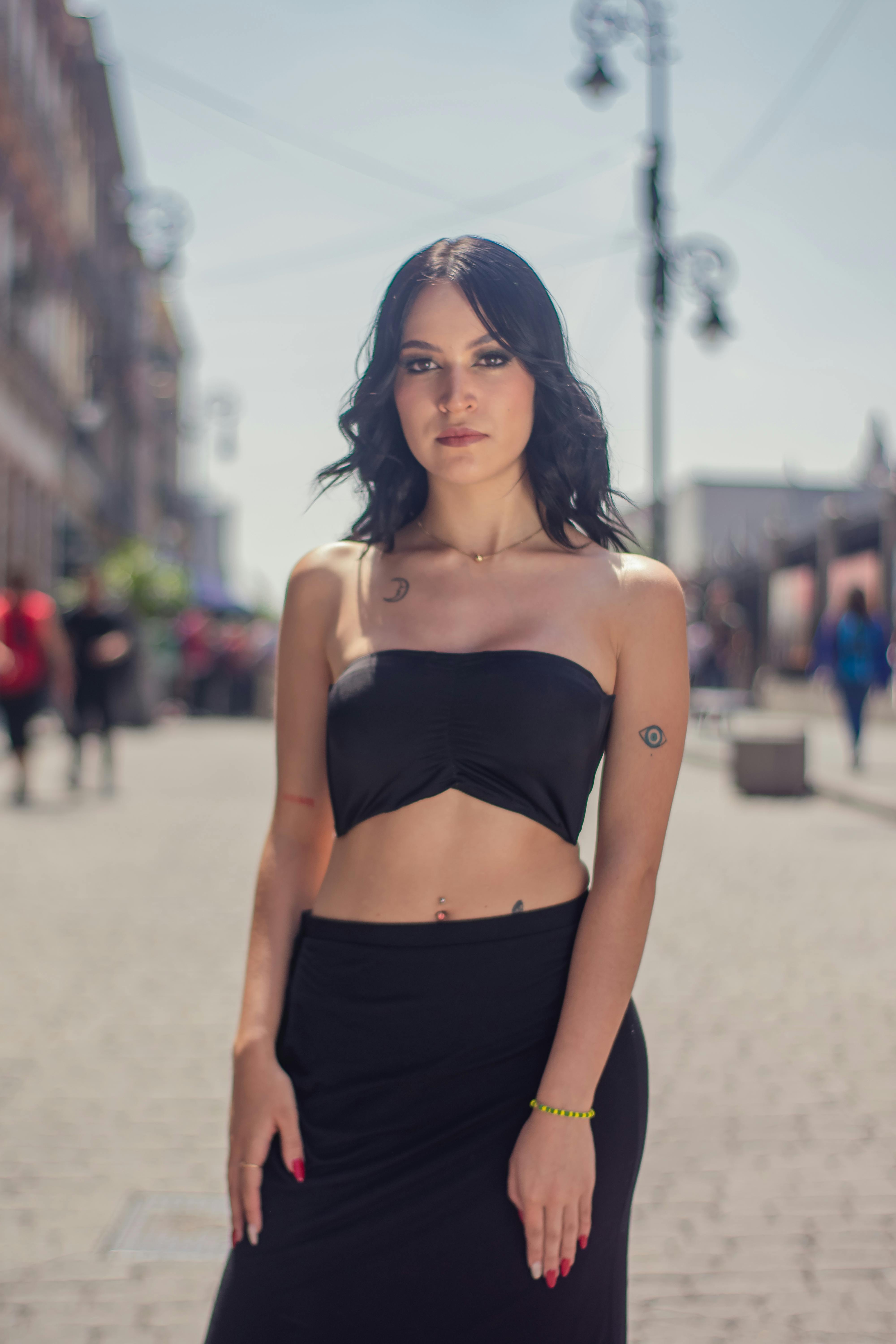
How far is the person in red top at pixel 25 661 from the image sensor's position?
11844 millimetres

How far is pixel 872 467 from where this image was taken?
48.4 m

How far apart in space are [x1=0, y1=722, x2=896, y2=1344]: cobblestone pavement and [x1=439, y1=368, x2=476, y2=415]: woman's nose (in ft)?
6.45

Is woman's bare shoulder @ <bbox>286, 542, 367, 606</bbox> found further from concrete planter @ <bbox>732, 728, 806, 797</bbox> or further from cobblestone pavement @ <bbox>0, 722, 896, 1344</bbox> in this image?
concrete planter @ <bbox>732, 728, 806, 797</bbox>

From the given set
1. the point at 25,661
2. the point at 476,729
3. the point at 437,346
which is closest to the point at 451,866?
the point at 476,729

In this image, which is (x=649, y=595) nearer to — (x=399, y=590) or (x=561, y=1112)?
(x=399, y=590)

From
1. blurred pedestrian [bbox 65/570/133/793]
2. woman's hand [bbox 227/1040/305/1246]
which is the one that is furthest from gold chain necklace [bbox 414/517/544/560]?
blurred pedestrian [bbox 65/570/133/793]

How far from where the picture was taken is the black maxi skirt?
5.90 ft

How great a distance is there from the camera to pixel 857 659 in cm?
1478

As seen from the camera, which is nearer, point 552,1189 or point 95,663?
point 552,1189

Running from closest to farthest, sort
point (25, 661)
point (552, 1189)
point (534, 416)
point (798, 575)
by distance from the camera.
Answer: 1. point (552, 1189)
2. point (534, 416)
3. point (25, 661)
4. point (798, 575)

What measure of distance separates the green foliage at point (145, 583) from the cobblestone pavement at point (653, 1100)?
731 inches

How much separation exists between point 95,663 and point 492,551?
38.1 feet

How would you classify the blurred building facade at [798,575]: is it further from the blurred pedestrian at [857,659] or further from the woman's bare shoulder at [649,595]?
the woman's bare shoulder at [649,595]

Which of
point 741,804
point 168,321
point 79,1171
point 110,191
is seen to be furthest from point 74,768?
point 168,321
